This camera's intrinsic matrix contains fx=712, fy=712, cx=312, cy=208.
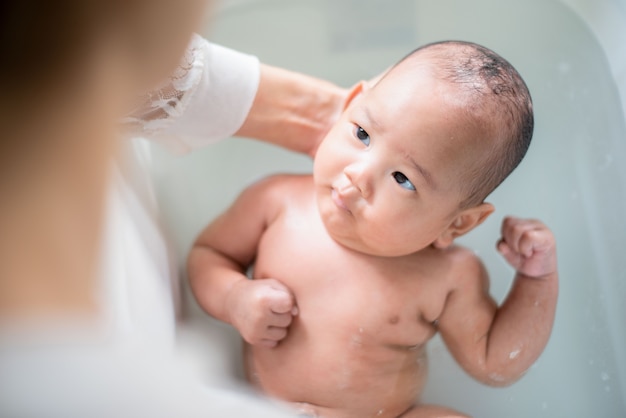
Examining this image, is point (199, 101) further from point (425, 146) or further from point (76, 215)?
point (76, 215)

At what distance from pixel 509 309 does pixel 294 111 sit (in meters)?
0.42

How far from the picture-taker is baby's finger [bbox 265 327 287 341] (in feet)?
3.05

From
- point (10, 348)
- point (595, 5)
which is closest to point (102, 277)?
point (10, 348)

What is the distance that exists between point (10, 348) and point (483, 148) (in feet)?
1.74

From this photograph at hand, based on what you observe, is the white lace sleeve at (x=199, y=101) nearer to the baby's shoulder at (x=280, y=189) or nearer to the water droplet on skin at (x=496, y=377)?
the baby's shoulder at (x=280, y=189)

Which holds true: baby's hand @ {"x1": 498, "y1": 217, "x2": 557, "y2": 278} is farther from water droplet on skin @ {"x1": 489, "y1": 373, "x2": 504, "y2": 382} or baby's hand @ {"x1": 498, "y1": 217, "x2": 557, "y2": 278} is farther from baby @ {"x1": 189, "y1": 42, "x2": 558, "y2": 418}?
water droplet on skin @ {"x1": 489, "y1": 373, "x2": 504, "y2": 382}

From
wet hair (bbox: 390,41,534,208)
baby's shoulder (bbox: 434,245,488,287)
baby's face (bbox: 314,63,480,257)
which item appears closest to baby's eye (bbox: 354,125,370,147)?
baby's face (bbox: 314,63,480,257)

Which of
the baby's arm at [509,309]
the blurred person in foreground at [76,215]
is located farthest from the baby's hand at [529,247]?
the blurred person in foreground at [76,215]

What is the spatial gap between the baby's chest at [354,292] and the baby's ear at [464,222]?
58 mm

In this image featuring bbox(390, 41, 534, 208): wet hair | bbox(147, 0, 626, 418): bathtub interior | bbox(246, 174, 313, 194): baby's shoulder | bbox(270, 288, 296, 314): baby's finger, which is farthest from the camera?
bbox(147, 0, 626, 418): bathtub interior

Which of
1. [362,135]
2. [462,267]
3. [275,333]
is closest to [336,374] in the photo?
[275,333]

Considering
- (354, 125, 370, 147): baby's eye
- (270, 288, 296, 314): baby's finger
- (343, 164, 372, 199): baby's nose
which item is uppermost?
(354, 125, 370, 147): baby's eye

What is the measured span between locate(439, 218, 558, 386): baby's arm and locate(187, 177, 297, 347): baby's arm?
0.23 m

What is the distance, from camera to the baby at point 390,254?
80cm
